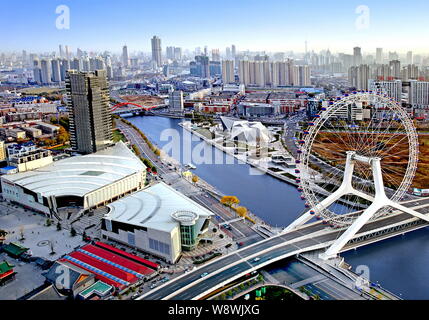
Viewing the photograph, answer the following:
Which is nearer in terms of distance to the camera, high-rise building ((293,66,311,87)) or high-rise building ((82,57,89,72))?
high-rise building ((293,66,311,87))

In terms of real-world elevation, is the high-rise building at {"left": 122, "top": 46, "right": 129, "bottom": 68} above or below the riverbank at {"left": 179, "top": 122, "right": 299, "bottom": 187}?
above

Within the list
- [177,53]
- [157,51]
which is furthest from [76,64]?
[177,53]

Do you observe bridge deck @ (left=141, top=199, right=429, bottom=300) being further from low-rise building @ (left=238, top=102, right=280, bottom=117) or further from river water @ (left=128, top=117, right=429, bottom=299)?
low-rise building @ (left=238, top=102, right=280, bottom=117)

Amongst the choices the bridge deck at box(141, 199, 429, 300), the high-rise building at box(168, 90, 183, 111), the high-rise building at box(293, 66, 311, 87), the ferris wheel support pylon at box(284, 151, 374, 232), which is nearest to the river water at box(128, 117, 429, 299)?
the bridge deck at box(141, 199, 429, 300)

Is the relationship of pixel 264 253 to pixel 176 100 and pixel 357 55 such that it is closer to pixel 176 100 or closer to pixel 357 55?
pixel 176 100

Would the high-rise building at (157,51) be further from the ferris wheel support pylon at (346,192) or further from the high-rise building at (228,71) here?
the ferris wheel support pylon at (346,192)

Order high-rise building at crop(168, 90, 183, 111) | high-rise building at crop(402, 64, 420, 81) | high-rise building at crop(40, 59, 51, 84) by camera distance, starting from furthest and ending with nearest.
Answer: high-rise building at crop(40, 59, 51, 84) → high-rise building at crop(402, 64, 420, 81) → high-rise building at crop(168, 90, 183, 111)

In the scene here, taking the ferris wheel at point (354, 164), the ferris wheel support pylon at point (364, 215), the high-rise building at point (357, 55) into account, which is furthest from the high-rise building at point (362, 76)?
the ferris wheel support pylon at point (364, 215)
